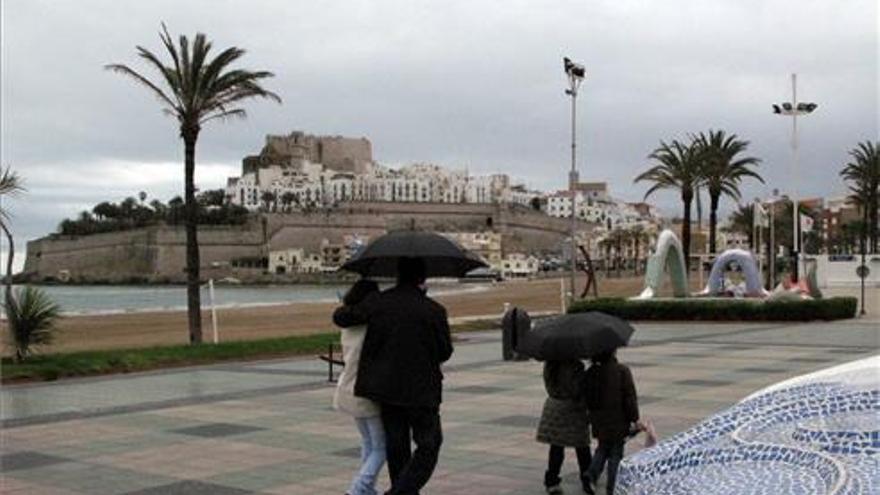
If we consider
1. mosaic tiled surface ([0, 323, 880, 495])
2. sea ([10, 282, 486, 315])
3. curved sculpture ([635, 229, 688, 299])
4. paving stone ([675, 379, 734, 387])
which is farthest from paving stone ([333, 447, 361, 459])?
sea ([10, 282, 486, 315])

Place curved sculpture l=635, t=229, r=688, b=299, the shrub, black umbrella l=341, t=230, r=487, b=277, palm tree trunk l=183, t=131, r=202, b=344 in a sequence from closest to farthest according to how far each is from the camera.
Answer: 1. black umbrella l=341, t=230, r=487, b=277
2. the shrub
3. palm tree trunk l=183, t=131, r=202, b=344
4. curved sculpture l=635, t=229, r=688, b=299

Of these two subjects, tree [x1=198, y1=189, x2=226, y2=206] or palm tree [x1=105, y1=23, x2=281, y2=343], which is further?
tree [x1=198, y1=189, x2=226, y2=206]

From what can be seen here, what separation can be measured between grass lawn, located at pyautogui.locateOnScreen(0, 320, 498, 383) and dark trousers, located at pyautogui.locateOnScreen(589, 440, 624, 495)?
11622 millimetres

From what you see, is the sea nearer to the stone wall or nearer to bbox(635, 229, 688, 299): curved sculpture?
the stone wall

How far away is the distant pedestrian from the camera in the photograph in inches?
293

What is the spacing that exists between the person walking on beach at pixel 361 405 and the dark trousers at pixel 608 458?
69.0 inches

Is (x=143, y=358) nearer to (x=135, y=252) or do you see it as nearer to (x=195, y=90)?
(x=195, y=90)

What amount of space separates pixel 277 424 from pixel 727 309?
23.0m

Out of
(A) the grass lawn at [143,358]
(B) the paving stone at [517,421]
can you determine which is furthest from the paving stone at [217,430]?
(A) the grass lawn at [143,358]

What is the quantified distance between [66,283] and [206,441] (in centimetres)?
15061

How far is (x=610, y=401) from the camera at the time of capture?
7457 mm

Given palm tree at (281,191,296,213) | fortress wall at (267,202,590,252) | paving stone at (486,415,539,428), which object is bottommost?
paving stone at (486,415,539,428)

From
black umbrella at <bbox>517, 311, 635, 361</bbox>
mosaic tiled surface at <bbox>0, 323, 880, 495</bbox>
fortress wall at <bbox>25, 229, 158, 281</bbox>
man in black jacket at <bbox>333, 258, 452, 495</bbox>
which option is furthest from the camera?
fortress wall at <bbox>25, 229, 158, 281</bbox>

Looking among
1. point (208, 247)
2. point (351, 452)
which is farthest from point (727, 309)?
point (208, 247)
